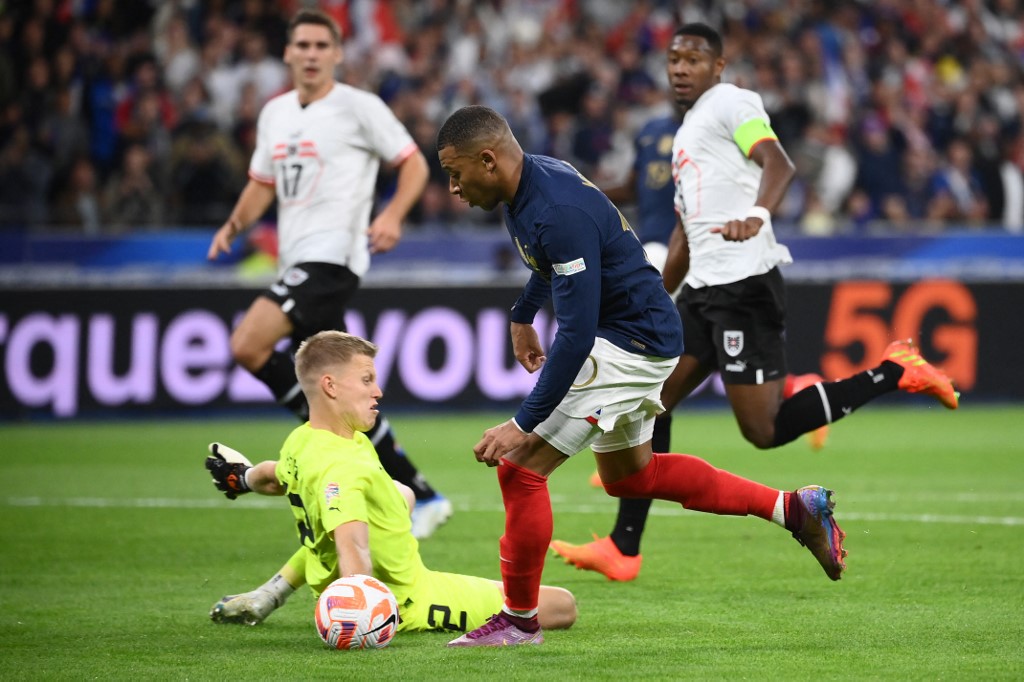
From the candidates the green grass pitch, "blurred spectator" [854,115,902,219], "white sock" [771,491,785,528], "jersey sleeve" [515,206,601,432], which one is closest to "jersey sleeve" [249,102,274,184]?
the green grass pitch

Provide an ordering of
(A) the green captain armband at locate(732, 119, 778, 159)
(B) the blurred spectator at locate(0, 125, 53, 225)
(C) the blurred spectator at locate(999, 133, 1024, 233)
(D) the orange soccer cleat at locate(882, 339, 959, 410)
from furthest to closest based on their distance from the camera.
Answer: (C) the blurred spectator at locate(999, 133, 1024, 233)
(B) the blurred spectator at locate(0, 125, 53, 225)
(D) the orange soccer cleat at locate(882, 339, 959, 410)
(A) the green captain armband at locate(732, 119, 778, 159)

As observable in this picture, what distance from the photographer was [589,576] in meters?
6.80

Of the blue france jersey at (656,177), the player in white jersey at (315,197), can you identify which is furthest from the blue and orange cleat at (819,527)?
the blue france jersey at (656,177)

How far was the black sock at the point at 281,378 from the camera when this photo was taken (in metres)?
7.92

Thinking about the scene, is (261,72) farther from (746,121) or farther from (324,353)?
(324,353)

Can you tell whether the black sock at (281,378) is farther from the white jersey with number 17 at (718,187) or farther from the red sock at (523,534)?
the red sock at (523,534)

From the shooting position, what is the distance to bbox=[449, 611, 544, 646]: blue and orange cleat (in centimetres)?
507

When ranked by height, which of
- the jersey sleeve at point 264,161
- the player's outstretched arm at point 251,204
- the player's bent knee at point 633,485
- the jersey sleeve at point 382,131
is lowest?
the player's bent knee at point 633,485

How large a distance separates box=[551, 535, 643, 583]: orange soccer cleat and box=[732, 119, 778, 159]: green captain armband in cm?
188

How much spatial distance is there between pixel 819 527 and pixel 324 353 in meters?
2.00

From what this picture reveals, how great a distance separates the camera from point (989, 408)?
1480 centimetres

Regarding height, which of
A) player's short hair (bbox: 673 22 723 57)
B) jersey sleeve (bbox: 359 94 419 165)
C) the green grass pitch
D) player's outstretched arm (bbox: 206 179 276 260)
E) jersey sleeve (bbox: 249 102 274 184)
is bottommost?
the green grass pitch

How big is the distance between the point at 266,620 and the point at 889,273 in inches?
464

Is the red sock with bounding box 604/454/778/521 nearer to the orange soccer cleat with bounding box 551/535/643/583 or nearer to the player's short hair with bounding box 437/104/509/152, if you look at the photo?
the orange soccer cleat with bounding box 551/535/643/583
